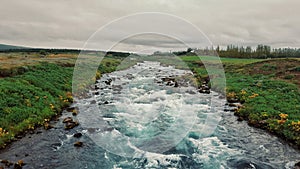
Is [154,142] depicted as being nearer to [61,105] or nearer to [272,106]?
[61,105]

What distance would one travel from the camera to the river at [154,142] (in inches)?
544

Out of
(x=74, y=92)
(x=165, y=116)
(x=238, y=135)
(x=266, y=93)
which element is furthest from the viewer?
(x=74, y=92)

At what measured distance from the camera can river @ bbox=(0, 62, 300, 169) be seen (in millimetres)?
13820

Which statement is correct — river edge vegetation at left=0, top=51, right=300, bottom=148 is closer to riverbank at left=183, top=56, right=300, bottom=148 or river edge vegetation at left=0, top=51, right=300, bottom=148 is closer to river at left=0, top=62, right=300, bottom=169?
riverbank at left=183, top=56, right=300, bottom=148

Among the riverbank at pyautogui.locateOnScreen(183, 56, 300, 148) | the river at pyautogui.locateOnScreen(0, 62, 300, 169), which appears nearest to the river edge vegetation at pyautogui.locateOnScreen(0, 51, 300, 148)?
the riverbank at pyautogui.locateOnScreen(183, 56, 300, 148)

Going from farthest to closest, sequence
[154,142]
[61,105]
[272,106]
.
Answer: [61,105]
[272,106]
[154,142]

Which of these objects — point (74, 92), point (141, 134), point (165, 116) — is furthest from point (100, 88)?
point (141, 134)

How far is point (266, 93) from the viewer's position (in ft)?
93.2

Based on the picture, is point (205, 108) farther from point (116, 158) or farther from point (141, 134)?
point (116, 158)

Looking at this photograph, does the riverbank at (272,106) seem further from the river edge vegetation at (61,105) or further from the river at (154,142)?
the river at (154,142)

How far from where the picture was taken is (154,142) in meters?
16.9

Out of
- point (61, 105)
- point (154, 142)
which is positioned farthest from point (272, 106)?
point (61, 105)

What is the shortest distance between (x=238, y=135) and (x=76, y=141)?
11710 millimetres

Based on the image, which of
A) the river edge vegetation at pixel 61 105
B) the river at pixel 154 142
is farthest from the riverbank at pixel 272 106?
the river at pixel 154 142
